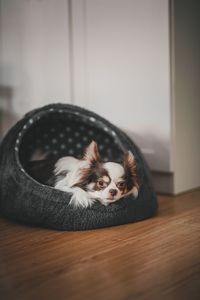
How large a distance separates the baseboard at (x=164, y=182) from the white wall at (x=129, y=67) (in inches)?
2.2

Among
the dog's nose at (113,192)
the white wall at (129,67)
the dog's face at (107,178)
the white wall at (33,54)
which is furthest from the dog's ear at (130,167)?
the white wall at (33,54)

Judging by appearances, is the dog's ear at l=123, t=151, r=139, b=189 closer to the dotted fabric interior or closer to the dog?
the dog

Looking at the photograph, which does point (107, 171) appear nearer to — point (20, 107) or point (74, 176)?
point (74, 176)

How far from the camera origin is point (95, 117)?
2.80 metres

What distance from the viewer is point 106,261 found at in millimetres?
1860

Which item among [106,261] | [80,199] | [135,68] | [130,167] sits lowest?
[106,261]

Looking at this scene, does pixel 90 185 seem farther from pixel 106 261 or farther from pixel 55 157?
pixel 55 157

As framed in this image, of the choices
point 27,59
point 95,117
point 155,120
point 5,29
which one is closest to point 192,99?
point 155,120

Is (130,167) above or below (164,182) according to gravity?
above

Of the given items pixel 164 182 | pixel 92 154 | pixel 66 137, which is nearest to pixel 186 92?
pixel 164 182

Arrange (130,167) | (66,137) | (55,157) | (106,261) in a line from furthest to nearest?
(66,137)
(55,157)
(130,167)
(106,261)

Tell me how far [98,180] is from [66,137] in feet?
2.71

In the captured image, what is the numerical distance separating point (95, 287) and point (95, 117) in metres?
1.36

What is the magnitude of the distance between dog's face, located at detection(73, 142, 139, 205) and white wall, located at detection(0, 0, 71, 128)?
113 cm
